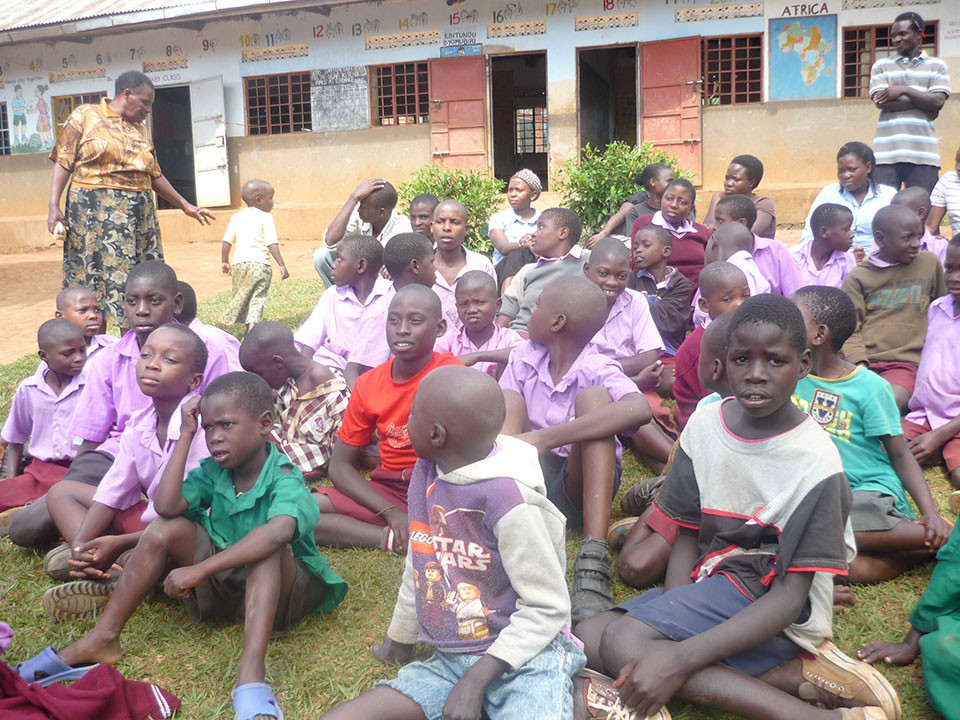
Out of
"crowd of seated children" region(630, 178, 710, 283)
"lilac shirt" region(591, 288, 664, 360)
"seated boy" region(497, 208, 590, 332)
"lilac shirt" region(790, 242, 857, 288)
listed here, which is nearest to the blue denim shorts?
"lilac shirt" region(591, 288, 664, 360)

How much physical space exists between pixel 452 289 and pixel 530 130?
14912mm

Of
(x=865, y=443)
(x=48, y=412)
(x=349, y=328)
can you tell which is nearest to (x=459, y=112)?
(x=349, y=328)

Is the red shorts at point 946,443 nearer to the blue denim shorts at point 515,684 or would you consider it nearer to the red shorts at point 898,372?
the red shorts at point 898,372

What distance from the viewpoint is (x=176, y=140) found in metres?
17.5

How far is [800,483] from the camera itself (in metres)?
2.22

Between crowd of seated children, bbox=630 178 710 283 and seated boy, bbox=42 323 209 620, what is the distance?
328 cm

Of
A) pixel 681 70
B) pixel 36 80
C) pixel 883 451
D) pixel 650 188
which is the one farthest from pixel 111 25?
pixel 883 451

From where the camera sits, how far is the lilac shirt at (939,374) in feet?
12.2

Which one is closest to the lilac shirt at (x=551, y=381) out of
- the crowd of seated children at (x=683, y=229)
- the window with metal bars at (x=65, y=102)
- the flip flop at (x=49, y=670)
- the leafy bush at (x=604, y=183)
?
the flip flop at (x=49, y=670)

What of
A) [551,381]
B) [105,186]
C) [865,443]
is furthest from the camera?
[105,186]

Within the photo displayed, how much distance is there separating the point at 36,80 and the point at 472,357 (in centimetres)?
1309

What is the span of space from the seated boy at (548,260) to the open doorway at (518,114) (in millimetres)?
10885

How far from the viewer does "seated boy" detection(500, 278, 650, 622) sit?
289 cm

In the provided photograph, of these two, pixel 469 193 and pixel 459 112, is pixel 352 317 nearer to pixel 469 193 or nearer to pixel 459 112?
pixel 469 193
